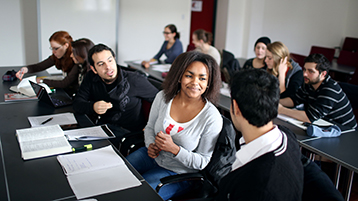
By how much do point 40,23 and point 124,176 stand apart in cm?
470

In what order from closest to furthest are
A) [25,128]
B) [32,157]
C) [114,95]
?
[32,157] → [25,128] → [114,95]

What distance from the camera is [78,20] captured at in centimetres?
560

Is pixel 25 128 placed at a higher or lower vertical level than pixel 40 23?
lower

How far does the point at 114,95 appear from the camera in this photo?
96.7 inches

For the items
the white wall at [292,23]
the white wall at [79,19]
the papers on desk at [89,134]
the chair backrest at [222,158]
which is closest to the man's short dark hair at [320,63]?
the chair backrest at [222,158]

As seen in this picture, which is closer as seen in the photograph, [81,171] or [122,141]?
[81,171]

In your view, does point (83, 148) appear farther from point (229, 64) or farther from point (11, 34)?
point (11, 34)

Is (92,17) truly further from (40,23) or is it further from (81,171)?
(81,171)

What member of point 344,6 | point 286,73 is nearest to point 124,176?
point 286,73

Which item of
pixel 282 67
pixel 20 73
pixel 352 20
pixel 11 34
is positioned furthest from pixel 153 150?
pixel 352 20

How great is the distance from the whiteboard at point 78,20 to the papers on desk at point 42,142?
3949 mm

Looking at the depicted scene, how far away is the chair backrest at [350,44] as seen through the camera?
283 inches

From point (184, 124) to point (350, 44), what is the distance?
701 centimetres

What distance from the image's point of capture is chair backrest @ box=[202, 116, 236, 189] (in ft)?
5.74
